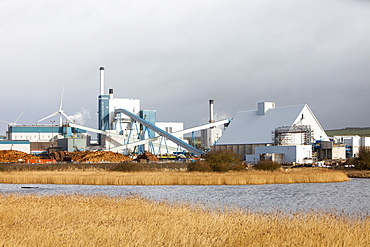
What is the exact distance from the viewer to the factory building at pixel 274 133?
5709 centimetres

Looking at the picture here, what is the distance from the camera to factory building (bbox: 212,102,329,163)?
57094 millimetres

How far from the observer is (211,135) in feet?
272

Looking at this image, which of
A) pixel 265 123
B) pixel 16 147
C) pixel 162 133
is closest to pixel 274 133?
pixel 265 123

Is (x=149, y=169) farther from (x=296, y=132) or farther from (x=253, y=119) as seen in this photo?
(x=253, y=119)

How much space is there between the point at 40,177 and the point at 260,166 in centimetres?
2024

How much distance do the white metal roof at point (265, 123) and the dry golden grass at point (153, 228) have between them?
46457 mm

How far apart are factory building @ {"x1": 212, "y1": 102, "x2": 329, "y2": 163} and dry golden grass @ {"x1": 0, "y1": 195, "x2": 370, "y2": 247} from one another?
4109 cm

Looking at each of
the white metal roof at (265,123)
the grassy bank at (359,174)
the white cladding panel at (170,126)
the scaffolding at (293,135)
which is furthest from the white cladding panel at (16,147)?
the grassy bank at (359,174)

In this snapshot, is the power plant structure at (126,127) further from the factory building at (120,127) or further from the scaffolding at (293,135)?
the scaffolding at (293,135)

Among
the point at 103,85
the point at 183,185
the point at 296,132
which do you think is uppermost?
the point at 103,85

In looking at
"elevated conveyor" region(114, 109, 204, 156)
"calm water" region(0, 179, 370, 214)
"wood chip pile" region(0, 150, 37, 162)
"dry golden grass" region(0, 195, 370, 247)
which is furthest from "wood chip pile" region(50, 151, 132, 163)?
"dry golden grass" region(0, 195, 370, 247)

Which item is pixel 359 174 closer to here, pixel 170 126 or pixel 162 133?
pixel 162 133

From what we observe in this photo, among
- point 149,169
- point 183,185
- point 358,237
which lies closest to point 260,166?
point 149,169

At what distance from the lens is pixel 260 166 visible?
46.2 m
